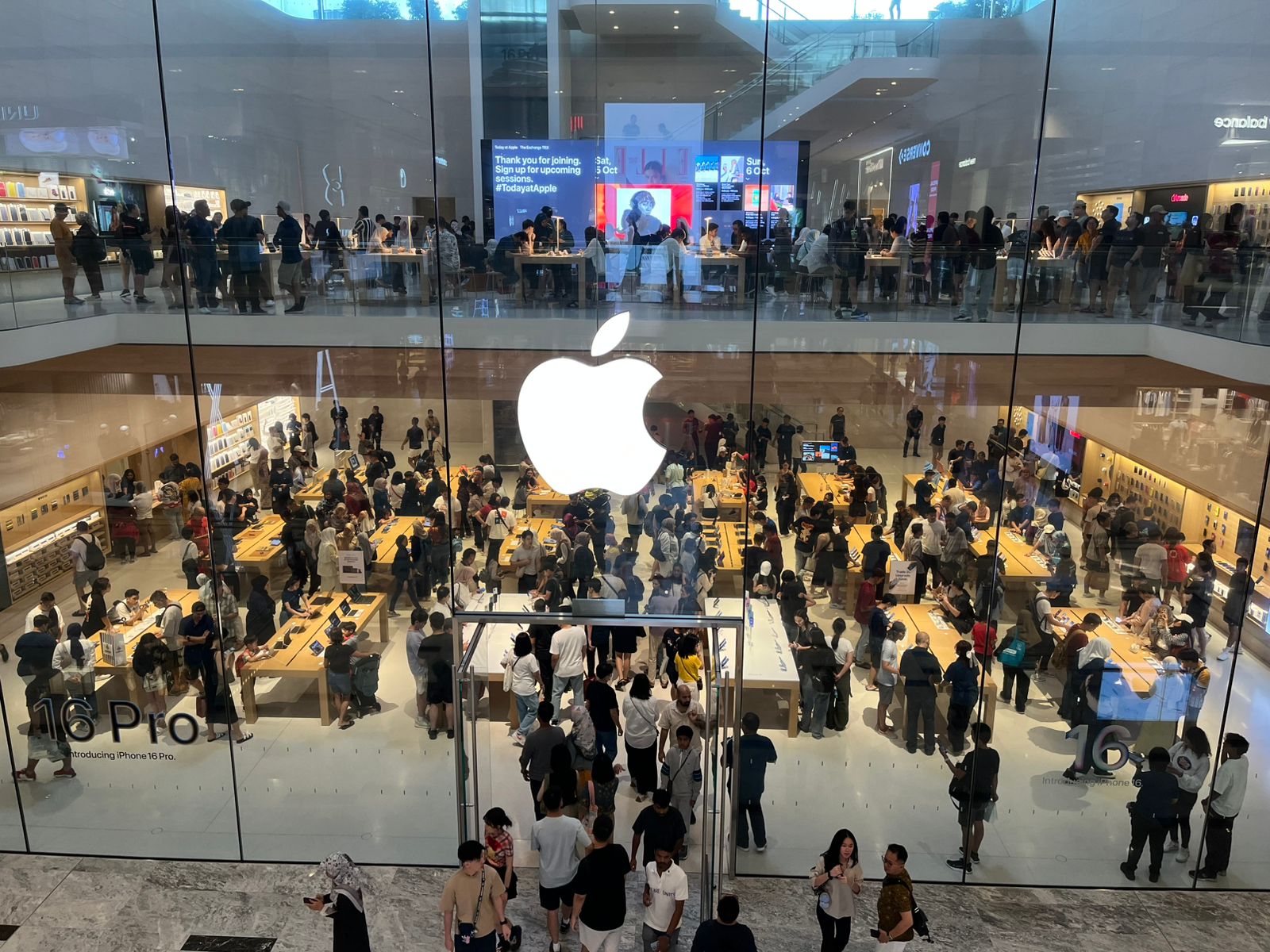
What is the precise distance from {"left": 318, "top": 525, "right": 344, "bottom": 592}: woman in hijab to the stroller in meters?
0.66

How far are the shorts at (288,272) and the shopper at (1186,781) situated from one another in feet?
24.7

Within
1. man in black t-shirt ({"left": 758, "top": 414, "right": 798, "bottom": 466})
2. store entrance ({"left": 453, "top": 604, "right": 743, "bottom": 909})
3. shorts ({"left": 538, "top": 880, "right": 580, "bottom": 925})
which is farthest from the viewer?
man in black t-shirt ({"left": 758, "top": 414, "right": 798, "bottom": 466})

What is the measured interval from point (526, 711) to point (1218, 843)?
16.7ft

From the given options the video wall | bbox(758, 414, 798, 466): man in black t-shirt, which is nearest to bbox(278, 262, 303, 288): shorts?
the video wall

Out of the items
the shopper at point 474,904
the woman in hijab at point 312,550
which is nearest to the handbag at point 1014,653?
the shopper at point 474,904

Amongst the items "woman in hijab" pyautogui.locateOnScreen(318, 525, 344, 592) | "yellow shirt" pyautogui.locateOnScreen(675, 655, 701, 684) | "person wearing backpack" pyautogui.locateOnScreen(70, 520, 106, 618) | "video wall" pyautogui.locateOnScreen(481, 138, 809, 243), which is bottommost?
"yellow shirt" pyautogui.locateOnScreen(675, 655, 701, 684)

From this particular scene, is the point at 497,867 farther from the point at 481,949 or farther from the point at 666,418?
the point at 666,418

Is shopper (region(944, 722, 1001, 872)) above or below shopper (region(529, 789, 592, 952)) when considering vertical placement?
below

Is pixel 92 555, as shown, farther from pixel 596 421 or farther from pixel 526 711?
pixel 596 421

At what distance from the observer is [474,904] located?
4.12m

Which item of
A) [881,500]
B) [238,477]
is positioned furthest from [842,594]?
[238,477]

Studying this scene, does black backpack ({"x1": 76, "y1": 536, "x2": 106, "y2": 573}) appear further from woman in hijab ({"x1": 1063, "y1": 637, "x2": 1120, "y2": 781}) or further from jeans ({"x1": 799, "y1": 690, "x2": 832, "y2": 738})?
woman in hijab ({"x1": 1063, "y1": 637, "x2": 1120, "y2": 781})

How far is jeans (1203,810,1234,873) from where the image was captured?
19.1ft

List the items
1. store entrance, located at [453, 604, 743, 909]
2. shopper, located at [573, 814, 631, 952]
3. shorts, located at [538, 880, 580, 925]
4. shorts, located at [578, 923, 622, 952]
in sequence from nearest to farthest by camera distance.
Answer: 1. shopper, located at [573, 814, 631, 952]
2. shorts, located at [578, 923, 622, 952]
3. shorts, located at [538, 880, 580, 925]
4. store entrance, located at [453, 604, 743, 909]
